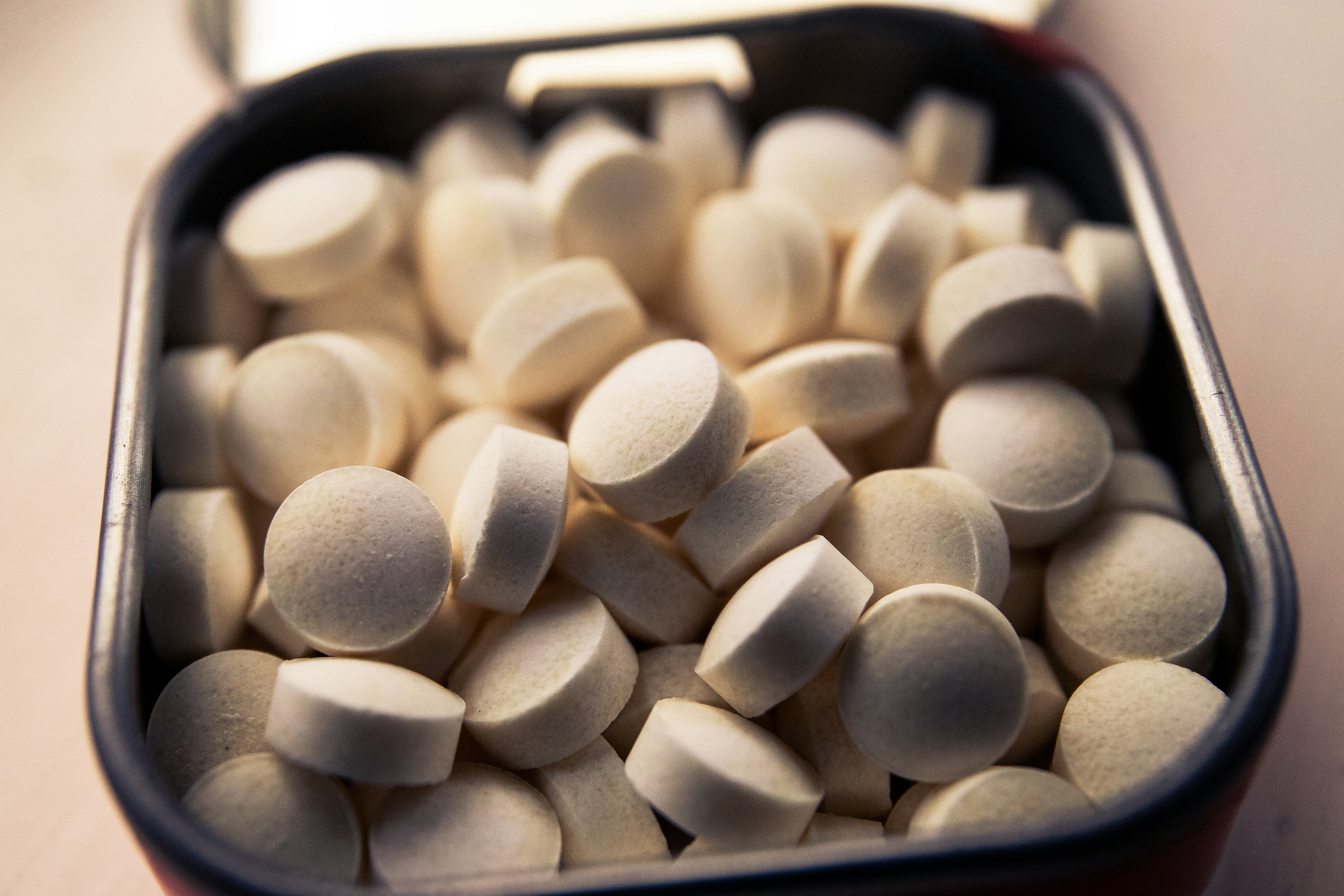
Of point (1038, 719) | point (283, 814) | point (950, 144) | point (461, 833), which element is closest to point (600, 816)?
point (461, 833)

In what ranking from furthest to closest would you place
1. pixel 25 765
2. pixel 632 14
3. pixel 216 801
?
pixel 632 14 < pixel 25 765 < pixel 216 801

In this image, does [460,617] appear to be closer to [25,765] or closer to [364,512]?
[364,512]

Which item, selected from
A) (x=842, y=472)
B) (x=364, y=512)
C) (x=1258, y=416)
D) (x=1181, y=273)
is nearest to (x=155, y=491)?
(x=364, y=512)

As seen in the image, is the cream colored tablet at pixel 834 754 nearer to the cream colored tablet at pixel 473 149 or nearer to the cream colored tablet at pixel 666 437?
the cream colored tablet at pixel 666 437

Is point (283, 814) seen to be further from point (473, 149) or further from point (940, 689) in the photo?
point (473, 149)

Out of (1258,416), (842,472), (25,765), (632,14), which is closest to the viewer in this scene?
(842,472)

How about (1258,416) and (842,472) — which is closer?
(842,472)

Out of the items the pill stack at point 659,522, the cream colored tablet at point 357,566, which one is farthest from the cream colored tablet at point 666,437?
the cream colored tablet at point 357,566
